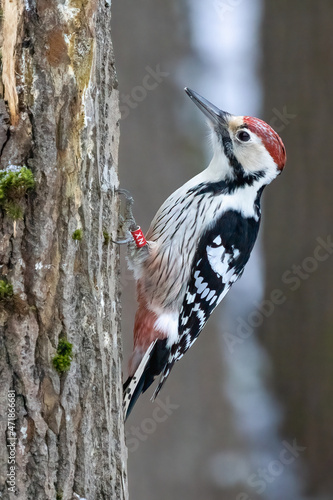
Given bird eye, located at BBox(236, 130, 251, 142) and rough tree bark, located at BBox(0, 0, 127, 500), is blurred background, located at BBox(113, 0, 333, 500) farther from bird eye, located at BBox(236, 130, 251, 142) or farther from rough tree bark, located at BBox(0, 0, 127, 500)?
rough tree bark, located at BBox(0, 0, 127, 500)

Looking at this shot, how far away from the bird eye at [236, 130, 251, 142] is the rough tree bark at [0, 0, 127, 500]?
45.0 inches

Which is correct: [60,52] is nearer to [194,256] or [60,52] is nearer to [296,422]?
[194,256]

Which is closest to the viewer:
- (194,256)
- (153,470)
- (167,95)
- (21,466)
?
(21,466)

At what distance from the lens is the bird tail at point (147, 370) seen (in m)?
2.51

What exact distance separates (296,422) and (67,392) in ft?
7.26

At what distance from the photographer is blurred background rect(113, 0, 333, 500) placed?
3209mm

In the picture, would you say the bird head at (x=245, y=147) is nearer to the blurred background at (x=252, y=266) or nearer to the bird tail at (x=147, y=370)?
the blurred background at (x=252, y=266)

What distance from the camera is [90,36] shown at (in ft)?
5.85

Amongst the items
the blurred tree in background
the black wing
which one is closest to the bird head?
the black wing

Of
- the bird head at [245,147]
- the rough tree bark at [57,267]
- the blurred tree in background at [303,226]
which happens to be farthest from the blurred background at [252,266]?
the rough tree bark at [57,267]

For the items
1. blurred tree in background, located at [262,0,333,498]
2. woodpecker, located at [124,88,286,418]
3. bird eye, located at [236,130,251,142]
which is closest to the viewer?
woodpecker, located at [124,88,286,418]

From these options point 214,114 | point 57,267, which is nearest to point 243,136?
point 214,114

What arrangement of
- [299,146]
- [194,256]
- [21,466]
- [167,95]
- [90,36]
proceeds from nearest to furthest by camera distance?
[21,466] → [90,36] → [194,256] → [299,146] → [167,95]

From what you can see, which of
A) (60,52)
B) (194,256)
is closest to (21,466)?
(60,52)
